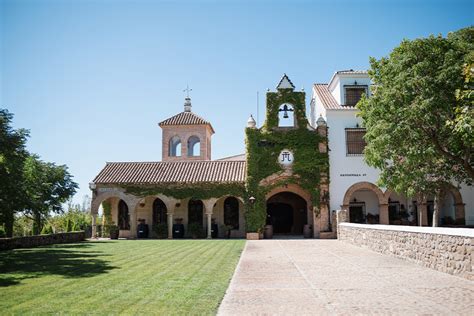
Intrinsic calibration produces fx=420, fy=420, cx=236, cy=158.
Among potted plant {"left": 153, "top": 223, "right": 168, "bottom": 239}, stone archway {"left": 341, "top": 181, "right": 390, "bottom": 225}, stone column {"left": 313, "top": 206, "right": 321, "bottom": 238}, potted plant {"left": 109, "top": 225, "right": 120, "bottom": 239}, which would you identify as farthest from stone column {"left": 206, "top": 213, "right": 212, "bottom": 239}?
stone archway {"left": 341, "top": 181, "right": 390, "bottom": 225}

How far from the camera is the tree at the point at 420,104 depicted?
17.3m

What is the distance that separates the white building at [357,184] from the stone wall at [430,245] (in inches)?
402

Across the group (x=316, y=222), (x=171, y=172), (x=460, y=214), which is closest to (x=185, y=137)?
(x=171, y=172)

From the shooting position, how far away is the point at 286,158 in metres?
26.3

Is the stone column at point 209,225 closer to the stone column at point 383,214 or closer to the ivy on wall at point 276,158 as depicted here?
the ivy on wall at point 276,158

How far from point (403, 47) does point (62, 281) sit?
16.5 m

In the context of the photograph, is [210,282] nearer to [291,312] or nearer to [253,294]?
[253,294]


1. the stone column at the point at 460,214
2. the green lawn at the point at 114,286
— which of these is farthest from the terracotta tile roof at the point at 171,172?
the green lawn at the point at 114,286

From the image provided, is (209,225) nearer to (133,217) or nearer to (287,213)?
(133,217)

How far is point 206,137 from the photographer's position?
120ft

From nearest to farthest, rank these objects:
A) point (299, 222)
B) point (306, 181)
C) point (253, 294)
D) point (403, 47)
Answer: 1. point (253, 294)
2. point (403, 47)
3. point (306, 181)
4. point (299, 222)

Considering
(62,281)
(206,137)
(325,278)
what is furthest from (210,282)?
(206,137)

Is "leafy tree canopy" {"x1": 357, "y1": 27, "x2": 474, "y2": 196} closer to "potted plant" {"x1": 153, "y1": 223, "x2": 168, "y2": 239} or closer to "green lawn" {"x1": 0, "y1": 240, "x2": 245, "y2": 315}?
"green lawn" {"x1": 0, "y1": 240, "x2": 245, "y2": 315}

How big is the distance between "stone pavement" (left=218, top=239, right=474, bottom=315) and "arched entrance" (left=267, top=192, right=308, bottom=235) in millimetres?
18003
